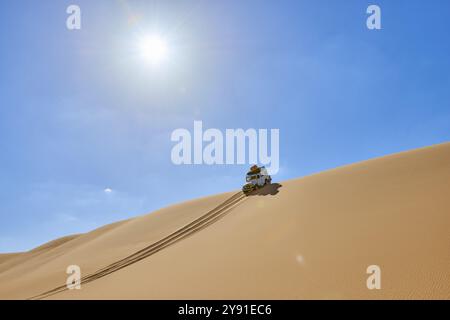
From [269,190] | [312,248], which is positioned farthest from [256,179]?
[312,248]

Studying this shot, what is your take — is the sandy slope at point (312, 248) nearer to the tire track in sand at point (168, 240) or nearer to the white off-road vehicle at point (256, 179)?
the tire track in sand at point (168, 240)

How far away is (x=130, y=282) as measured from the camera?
9000 millimetres

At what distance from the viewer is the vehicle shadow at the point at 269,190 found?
1813 centimetres

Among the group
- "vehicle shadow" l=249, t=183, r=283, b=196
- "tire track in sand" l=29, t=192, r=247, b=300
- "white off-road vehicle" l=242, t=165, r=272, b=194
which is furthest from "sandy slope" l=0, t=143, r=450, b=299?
"white off-road vehicle" l=242, t=165, r=272, b=194

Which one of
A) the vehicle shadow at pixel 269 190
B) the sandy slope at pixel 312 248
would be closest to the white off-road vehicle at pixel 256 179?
the vehicle shadow at pixel 269 190

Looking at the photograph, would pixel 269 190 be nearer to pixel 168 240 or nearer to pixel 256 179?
pixel 256 179

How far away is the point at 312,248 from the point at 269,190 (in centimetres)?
1118

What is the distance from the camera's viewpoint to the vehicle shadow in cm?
1813

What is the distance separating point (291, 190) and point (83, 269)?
38.4 ft

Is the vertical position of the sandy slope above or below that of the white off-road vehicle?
below

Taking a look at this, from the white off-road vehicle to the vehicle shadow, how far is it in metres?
0.36

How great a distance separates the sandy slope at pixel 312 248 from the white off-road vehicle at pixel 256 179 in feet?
10.2

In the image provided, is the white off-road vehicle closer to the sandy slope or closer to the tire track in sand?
the tire track in sand
